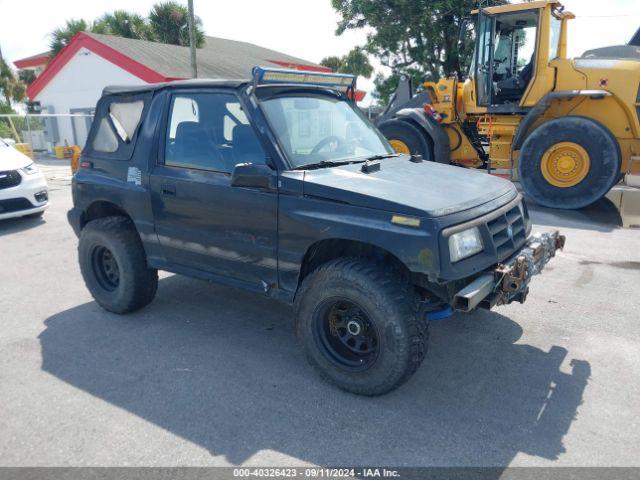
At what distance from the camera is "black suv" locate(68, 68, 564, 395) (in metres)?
3.08

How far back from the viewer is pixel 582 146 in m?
8.12

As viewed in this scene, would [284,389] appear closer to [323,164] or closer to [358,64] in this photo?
[323,164]

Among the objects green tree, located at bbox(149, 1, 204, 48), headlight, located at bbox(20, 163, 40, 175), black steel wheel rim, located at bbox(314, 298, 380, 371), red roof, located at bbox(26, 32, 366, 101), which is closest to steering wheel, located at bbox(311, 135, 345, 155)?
A: black steel wheel rim, located at bbox(314, 298, 380, 371)

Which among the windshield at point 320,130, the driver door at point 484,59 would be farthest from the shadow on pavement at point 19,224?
the driver door at point 484,59

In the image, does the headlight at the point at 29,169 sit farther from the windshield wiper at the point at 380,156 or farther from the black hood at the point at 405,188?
the black hood at the point at 405,188

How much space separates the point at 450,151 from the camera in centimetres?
1067

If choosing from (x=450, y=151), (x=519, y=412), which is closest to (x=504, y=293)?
(x=519, y=412)

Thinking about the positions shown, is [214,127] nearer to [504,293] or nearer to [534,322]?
[504,293]

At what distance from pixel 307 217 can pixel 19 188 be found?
6.60 m

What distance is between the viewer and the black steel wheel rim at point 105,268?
4.67 metres

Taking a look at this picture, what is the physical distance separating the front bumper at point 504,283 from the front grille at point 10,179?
24.6 ft

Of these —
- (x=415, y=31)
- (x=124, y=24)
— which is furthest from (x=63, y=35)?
(x=415, y=31)

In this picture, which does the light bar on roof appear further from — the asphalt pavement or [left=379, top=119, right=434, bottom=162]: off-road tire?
→ [left=379, top=119, right=434, bottom=162]: off-road tire

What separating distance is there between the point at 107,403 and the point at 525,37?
9.10m
